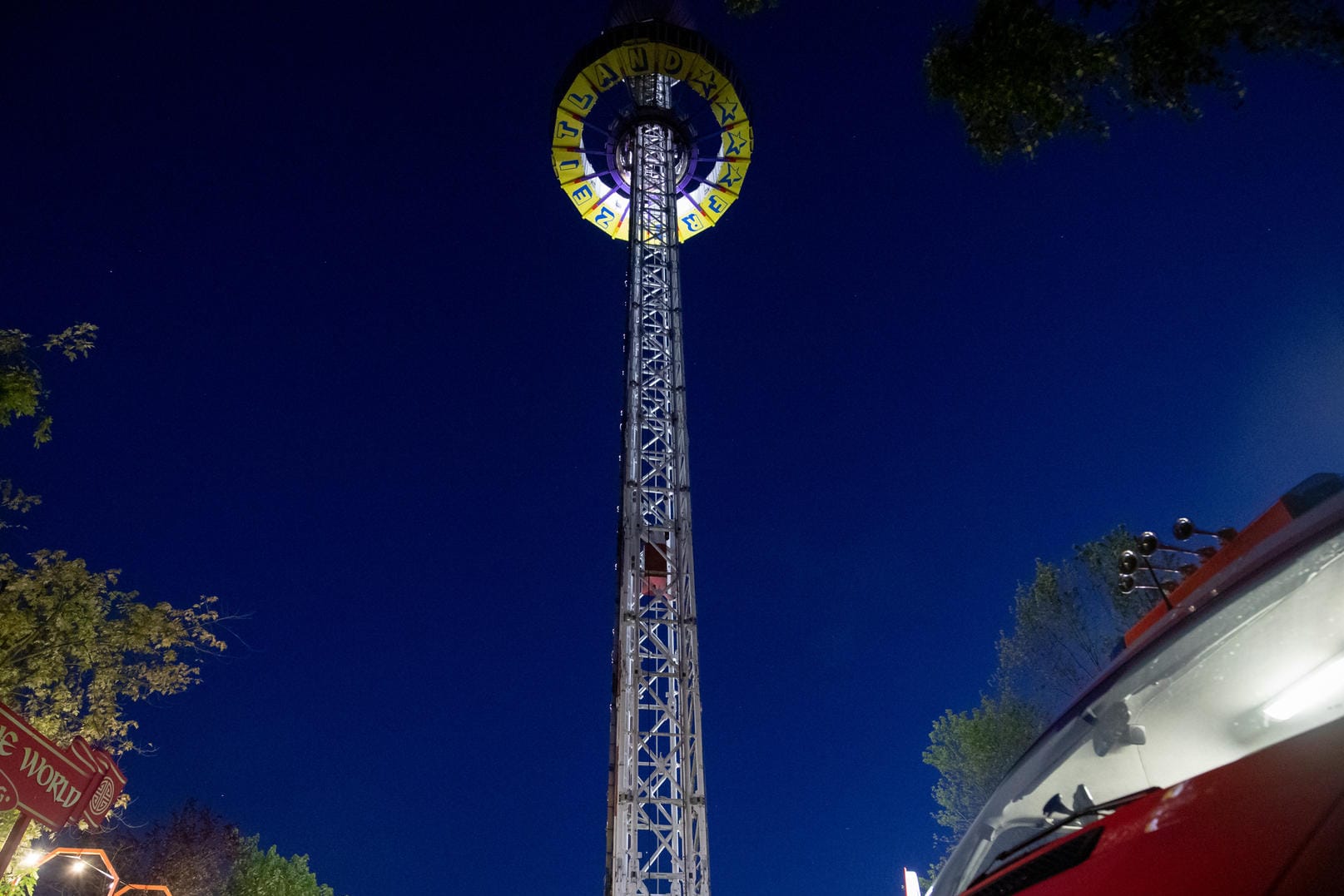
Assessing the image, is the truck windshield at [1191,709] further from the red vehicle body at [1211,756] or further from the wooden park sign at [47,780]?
Answer: the wooden park sign at [47,780]

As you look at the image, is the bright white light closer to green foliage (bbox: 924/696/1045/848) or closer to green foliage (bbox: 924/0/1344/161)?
green foliage (bbox: 924/0/1344/161)

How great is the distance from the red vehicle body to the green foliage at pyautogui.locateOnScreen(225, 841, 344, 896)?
29570 millimetres

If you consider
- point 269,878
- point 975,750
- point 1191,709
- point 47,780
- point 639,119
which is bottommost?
point 1191,709

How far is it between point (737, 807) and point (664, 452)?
47264 mm

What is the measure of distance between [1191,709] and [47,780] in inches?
300

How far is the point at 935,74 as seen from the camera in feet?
17.5

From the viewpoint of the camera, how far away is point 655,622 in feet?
38.7

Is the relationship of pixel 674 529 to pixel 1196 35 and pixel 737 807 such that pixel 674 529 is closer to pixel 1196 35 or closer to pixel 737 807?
pixel 1196 35

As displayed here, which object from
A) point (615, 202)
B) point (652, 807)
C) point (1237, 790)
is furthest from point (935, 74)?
point (615, 202)

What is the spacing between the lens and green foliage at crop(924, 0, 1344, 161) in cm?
433

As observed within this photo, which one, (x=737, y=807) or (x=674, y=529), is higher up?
(x=737, y=807)

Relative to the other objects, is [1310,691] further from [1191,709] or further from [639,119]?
[639,119]

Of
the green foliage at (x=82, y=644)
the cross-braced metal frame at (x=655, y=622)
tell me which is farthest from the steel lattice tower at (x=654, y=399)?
the green foliage at (x=82, y=644)

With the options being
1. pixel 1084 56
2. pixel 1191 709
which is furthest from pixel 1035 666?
pixel 1191 709
